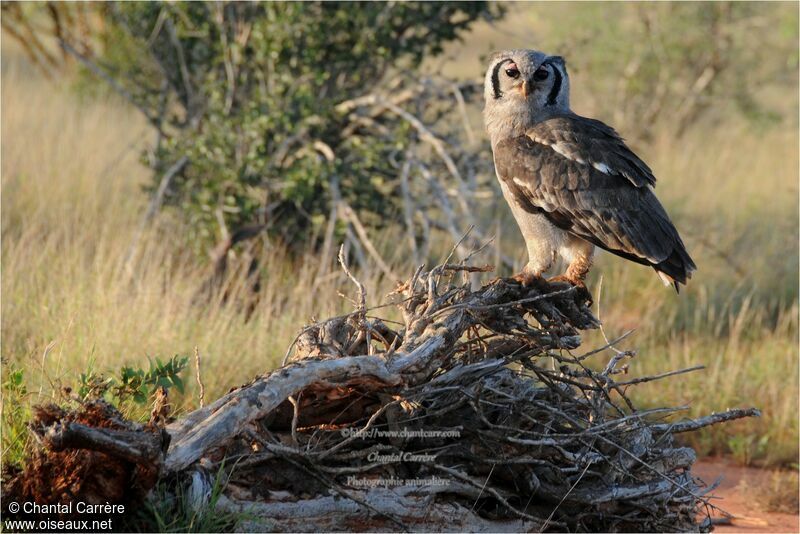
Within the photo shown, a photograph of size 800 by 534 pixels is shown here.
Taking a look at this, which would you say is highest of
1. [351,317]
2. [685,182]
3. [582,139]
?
[582,139]

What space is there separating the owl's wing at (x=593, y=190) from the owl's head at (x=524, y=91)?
156 mm

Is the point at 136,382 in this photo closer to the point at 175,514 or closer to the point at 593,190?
the point at 175,514

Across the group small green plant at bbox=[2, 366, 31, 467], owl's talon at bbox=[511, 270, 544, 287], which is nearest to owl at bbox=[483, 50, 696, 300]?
owl's talon at bbox=[511, 270, 544, 287]

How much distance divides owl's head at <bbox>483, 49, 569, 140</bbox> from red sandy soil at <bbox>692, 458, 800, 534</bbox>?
7.22 ft

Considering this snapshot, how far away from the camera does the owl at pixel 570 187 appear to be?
5074 mm

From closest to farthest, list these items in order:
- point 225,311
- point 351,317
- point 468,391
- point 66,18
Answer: point 468,391 < point 351,317 < point 225,311 < point 66,18

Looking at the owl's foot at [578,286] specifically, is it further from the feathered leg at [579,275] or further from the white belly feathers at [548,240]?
the white belly feathers at [548,240]

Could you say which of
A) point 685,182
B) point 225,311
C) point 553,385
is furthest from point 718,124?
point 553,385

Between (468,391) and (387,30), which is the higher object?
(387,30)

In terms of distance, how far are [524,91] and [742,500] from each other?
290 centimetres

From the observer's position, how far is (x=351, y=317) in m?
4.53

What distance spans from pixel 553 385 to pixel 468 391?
0.44m

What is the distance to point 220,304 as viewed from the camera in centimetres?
723

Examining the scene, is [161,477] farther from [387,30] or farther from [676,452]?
[387,30]
